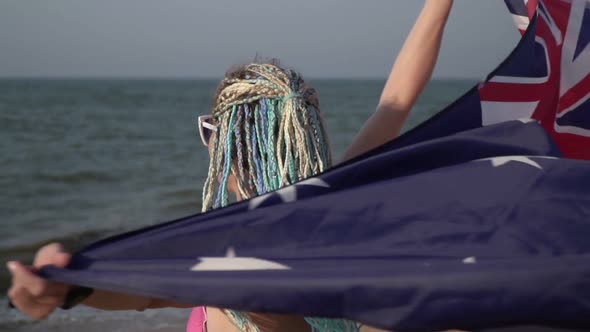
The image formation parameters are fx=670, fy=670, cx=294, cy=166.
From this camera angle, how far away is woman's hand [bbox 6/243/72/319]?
119 centimetres

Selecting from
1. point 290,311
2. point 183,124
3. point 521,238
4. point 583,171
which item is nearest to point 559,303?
point 521,238

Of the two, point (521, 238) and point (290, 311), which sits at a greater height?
point (521, 238)

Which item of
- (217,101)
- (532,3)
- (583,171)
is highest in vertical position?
(532,3)

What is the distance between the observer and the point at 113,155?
510 inches

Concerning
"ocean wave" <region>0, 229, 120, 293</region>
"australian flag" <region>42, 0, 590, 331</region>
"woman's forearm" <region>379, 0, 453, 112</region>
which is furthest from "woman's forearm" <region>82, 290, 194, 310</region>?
"ocean wave" <region>0, 229, 120, 293</region>

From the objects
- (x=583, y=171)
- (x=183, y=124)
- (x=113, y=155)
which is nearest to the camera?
(x=583, y=171)

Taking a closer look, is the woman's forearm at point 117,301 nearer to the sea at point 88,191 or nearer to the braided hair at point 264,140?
the braided hair at point 264,140

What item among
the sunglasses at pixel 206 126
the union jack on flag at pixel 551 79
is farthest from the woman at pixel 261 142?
the union jack on flag at pixel 551 79

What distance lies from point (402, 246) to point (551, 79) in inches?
46.4

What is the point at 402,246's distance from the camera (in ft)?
4.77

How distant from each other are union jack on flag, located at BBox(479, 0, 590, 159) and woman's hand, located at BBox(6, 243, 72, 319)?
4.32 ft

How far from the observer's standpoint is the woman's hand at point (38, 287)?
1.19 metres

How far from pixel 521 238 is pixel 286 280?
52cm

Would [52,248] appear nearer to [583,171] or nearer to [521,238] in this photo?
[521,238]
